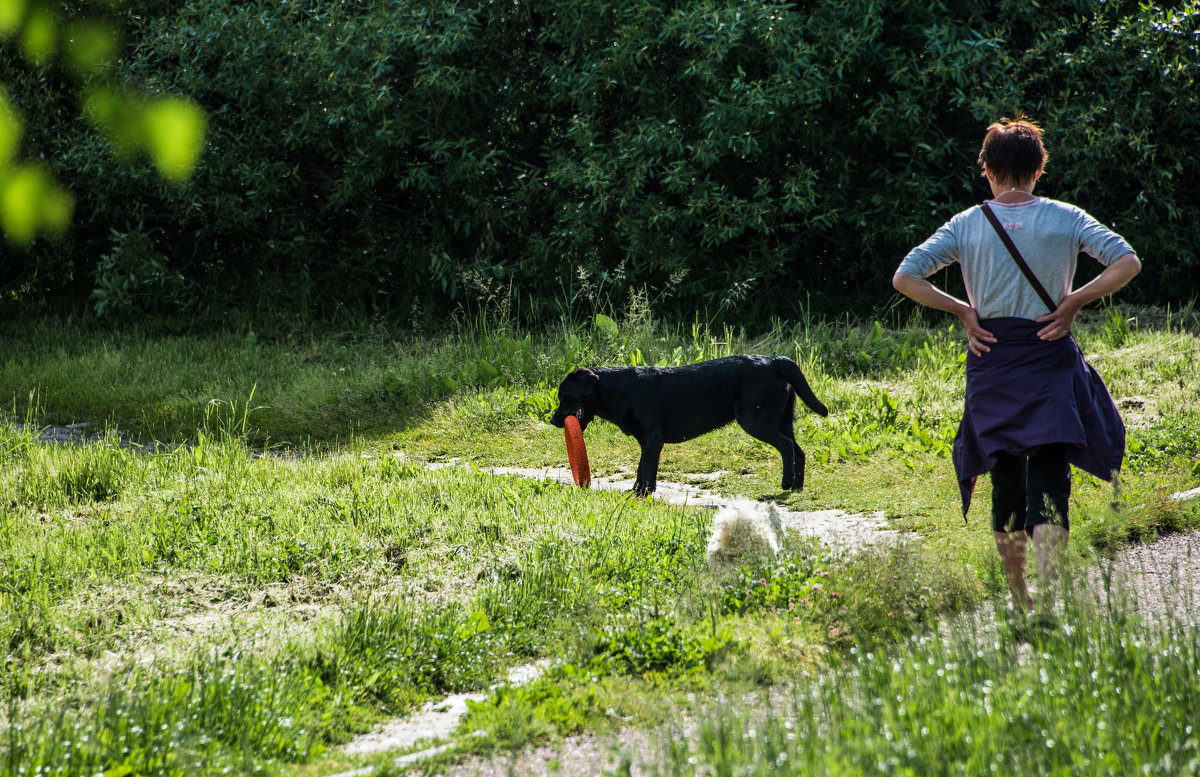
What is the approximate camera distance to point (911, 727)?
309cm

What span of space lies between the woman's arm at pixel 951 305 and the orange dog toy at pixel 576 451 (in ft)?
9.73

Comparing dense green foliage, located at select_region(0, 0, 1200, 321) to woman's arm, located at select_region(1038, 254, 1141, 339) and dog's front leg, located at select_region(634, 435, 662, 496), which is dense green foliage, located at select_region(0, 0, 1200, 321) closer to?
dog's front leg, located at select_region(634, 435, 662, 496)

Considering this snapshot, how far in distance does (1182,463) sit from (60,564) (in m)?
6.36

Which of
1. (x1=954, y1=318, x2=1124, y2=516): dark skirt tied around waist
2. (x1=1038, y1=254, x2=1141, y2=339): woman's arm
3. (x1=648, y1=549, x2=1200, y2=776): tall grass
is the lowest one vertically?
(x1=648, y1=549, x2=1200, y2=776): tall grass

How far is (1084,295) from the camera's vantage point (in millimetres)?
3988

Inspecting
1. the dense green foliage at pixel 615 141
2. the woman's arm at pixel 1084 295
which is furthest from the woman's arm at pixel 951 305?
the dense green foliage at pixel 615 141

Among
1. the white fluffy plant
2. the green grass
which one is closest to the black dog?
the green grass

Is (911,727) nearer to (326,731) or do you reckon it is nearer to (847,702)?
(847,702)

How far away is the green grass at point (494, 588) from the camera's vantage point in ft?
11.2

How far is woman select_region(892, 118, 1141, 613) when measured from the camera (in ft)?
13.1

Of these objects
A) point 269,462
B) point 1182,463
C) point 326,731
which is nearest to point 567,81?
point 269,462

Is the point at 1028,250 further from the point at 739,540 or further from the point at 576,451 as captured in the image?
the point at 576,451

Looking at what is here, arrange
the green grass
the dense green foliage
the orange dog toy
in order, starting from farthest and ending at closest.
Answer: the dense green foliage, the orange dog toy, the green grass

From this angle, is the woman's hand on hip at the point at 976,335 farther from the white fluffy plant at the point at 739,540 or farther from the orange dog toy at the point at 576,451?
the orange dog toy at the point at 576,451
